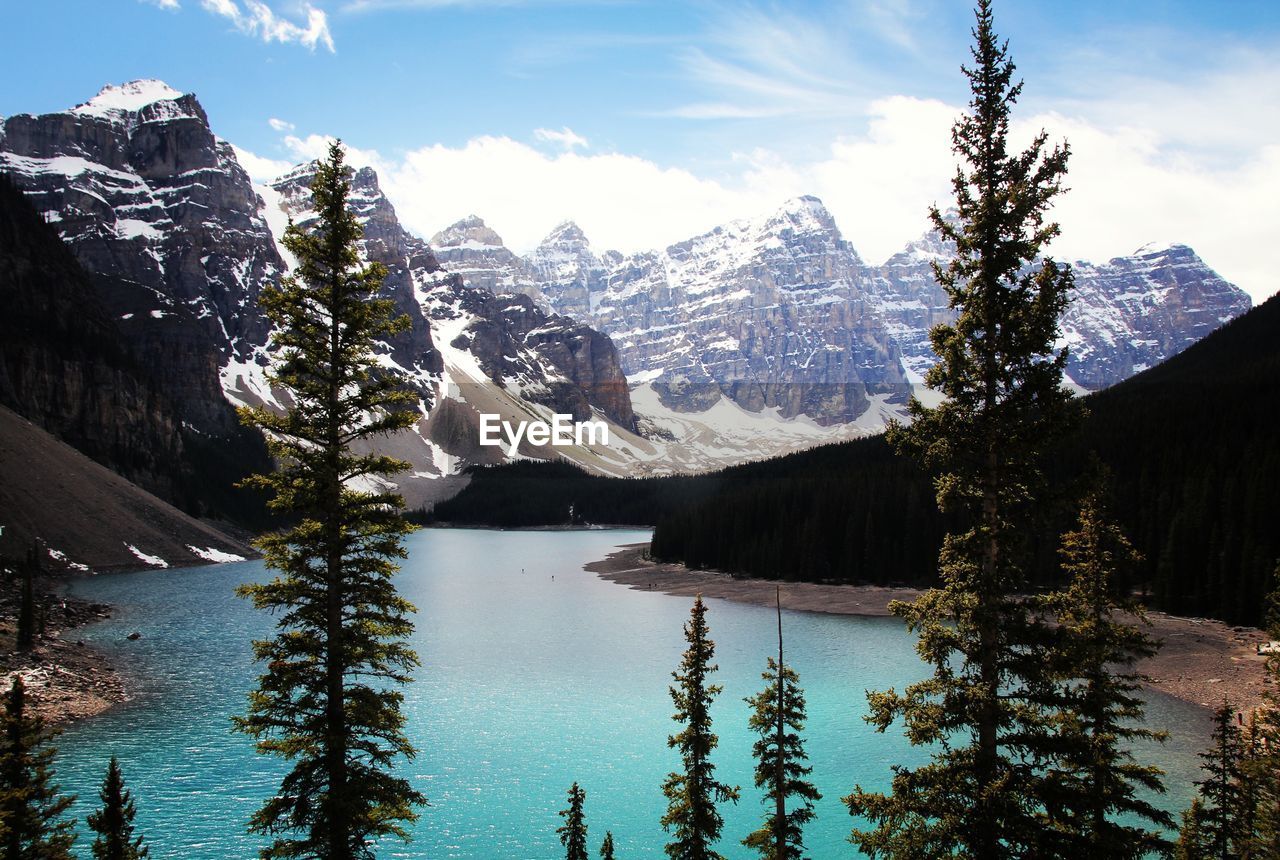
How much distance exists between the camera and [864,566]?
101062mm

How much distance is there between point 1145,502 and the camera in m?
81.6

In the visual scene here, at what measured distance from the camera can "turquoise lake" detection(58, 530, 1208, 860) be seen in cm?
3250

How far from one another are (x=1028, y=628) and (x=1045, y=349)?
174 inches

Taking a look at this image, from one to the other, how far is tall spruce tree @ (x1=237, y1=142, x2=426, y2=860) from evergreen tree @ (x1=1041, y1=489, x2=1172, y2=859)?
11.6 metres

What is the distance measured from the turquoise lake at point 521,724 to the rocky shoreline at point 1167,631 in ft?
10.1

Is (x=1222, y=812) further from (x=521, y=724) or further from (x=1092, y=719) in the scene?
(x=521, y=724)

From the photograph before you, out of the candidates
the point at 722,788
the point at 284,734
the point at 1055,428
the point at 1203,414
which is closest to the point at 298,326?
the point at 284,734

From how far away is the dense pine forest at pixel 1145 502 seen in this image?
69438 millimetres

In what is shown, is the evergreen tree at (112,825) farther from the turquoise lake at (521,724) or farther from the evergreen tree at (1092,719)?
the evergreen tree at (1092,719)

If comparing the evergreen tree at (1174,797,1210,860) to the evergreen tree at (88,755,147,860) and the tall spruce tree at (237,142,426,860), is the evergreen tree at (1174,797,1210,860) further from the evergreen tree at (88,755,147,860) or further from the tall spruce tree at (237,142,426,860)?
the evergreen tree at (88,755,147,860)

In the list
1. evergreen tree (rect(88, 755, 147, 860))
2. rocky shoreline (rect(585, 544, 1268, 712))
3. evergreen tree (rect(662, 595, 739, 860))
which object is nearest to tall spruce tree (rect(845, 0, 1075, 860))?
rocky shoreline (rect(585, 544, 1268, 712))

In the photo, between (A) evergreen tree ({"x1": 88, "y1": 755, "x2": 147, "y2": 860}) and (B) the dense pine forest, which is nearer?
(A) evergreen tree ({"x1": 88, "y1": 755, "x2": 147, "y2": 860})

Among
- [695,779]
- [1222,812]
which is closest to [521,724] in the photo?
[695,779]

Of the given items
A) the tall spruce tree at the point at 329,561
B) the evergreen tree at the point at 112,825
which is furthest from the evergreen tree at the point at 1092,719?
the evergreen tree at the point at 112,825
